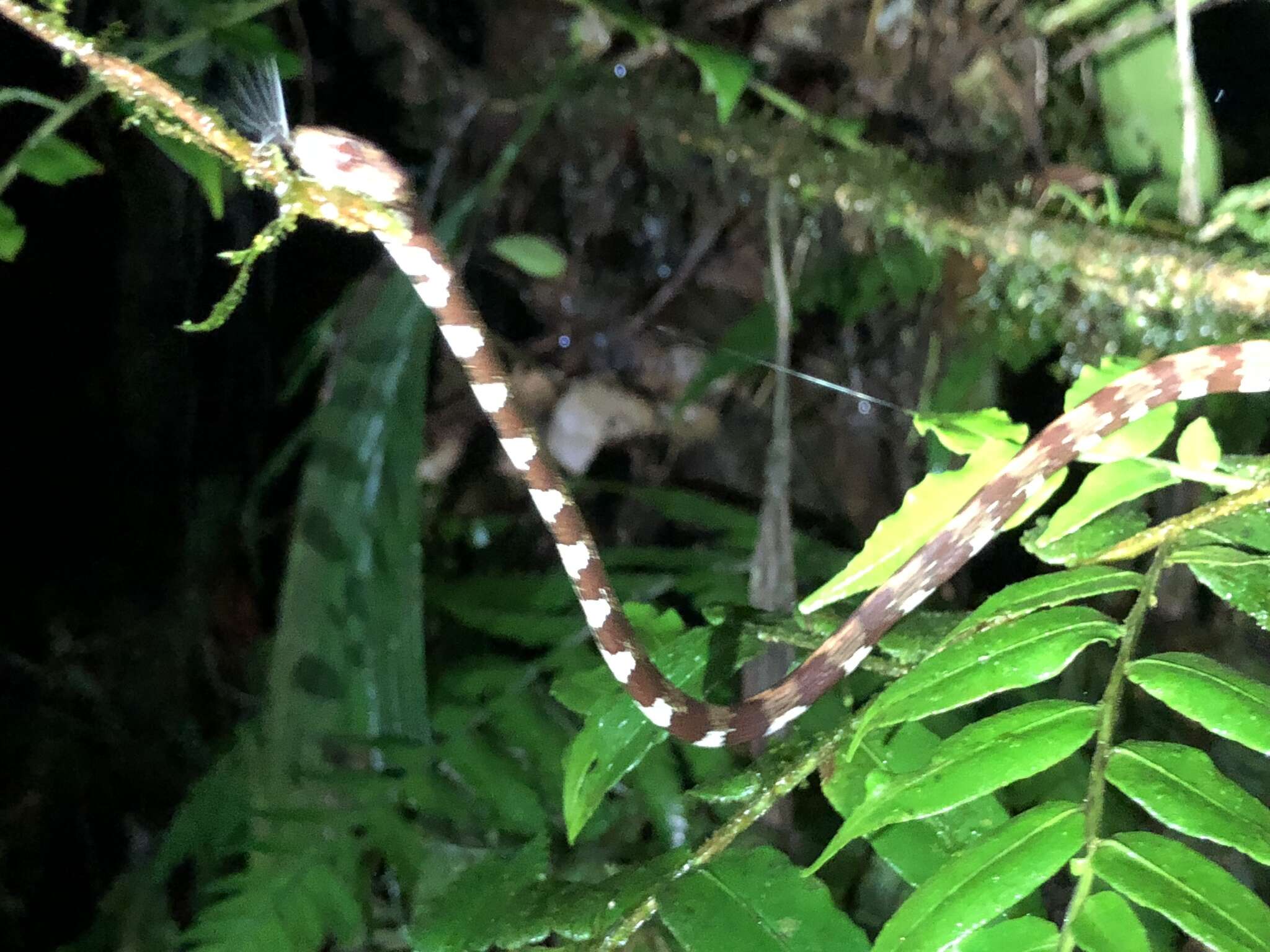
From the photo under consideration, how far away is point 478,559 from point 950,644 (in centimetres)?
147

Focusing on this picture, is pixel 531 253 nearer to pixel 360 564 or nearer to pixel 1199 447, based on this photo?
pixel 360 564

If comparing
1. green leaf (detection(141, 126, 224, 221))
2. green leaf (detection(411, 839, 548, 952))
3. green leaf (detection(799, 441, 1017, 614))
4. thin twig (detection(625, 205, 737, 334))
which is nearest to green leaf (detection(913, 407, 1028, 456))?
green leaf (detection(799, 441, 1017, 614))

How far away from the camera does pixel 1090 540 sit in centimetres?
83

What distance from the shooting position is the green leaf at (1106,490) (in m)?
0.81

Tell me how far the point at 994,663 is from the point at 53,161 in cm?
127

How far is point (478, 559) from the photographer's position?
205 cm

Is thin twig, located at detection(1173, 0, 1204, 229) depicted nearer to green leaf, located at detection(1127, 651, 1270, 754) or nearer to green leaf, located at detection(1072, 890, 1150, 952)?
green leaf, located at detection(1127, 651, 1270, 754)

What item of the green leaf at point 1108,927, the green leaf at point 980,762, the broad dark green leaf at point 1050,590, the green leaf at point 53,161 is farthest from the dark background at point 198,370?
the green leaf at point 1108,927

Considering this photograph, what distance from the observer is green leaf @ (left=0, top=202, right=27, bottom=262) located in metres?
1.00

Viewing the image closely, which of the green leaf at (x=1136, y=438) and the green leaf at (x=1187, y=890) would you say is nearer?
the green leaf at (x=1187, y=890)

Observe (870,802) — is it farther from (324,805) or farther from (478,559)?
(478,559)

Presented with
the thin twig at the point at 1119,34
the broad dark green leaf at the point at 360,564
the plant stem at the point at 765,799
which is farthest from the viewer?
the broad dark green leaf at the point at 360,564

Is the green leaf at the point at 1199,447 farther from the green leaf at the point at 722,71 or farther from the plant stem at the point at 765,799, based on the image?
the green leaf at the point at 722,71

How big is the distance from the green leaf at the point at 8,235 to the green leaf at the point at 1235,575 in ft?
4.39
